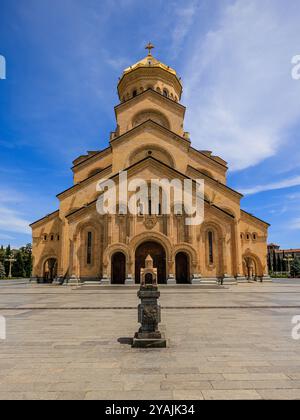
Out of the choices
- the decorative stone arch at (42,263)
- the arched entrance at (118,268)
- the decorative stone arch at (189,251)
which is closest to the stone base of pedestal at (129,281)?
the arched entrance at (118,268)

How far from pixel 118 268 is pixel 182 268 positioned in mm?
5519

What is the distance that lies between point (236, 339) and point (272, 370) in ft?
7.25

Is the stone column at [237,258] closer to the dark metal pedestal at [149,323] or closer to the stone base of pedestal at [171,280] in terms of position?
the stone base of pedestal at [171,280]

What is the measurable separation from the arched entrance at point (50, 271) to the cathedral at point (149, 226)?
0.25m

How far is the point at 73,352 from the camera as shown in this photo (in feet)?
20.1

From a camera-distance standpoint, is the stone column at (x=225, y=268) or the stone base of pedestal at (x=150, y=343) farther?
the stone column at (x=225, y=268)

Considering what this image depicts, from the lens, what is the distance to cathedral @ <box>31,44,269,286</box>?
24.8 metres

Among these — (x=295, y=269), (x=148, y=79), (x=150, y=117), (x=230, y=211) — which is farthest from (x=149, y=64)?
(x=295, y=269)

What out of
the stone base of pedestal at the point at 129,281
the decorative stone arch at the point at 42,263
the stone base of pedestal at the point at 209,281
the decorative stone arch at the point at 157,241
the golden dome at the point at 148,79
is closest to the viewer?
the stone base of pedestal at the point at 129,281

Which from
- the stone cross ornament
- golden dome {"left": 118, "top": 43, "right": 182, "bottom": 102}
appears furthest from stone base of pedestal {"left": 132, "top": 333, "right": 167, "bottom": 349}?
golden dome {"left": 118, "top": 43, "right": 182, "bottom": 102}

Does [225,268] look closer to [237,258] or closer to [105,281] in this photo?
[237,258]

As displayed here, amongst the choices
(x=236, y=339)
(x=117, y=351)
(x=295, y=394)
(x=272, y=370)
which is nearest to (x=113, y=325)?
(x=117, y=351)

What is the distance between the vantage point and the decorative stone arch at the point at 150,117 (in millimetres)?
31688

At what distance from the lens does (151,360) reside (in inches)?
222
